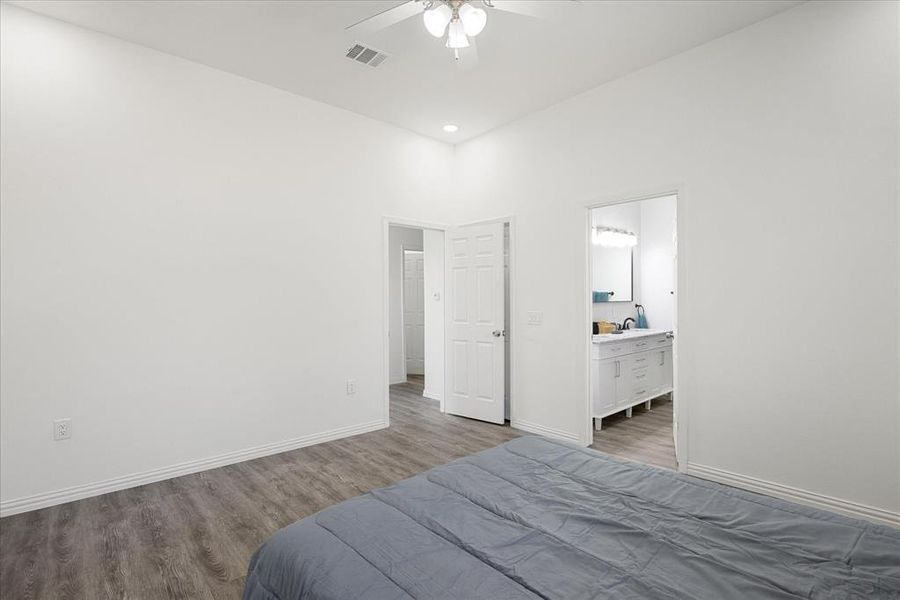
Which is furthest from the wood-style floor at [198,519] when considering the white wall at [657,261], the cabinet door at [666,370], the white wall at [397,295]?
the white wall at [397,295]

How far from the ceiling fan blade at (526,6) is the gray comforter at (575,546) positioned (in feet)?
7.05

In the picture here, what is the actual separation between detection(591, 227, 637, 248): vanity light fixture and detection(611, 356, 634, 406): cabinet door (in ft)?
5.20

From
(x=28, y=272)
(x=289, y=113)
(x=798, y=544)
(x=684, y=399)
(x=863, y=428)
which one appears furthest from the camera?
(x=289, y=113)

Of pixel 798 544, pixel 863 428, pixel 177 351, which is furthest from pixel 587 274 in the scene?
pixel 177 351

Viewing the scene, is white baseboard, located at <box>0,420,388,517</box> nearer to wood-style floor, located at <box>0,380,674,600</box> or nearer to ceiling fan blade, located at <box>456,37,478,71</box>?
wood-style floor, located at <box>0,380,674,600</box>

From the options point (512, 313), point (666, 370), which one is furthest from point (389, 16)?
point (666, 370)

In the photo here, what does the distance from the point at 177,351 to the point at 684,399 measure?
12.5 feet

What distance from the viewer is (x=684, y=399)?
321 centimetres

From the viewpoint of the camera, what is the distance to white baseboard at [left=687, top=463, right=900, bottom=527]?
2459 mm

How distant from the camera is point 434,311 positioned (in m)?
5.71

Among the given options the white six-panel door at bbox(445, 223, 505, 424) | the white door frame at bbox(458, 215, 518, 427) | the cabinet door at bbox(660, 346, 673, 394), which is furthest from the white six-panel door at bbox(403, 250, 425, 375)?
the cabinet door at bbox(660, 346, 673, 394)

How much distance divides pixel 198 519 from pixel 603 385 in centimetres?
348

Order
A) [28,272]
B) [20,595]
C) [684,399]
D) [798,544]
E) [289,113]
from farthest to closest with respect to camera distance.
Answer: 1. [289,113]
2. [684,399]
3. [28,272]
4. [20,595]
5. [798,544]

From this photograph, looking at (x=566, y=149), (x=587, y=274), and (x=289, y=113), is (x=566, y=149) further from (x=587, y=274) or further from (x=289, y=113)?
(x=289, y=113)
